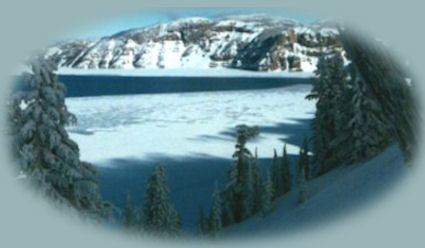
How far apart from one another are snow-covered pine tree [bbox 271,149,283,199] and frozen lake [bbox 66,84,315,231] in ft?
0.53

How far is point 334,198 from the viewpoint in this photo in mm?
6188

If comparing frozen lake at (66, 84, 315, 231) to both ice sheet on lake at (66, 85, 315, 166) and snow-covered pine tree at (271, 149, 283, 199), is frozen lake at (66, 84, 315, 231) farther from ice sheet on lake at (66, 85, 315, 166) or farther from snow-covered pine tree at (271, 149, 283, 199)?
snow-covered pine tree at (271, 149, 283, 199)

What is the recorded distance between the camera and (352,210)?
5988mm

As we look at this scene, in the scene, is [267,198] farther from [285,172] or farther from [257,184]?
[285,172]

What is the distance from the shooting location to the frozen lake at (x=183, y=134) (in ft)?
20.6

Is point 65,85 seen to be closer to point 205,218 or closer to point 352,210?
point 205,218

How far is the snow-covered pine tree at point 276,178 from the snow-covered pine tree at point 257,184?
0.73ft

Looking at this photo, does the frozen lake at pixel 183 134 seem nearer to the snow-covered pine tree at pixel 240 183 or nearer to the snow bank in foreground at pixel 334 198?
the snow-covered pine tree at pixel 240 183

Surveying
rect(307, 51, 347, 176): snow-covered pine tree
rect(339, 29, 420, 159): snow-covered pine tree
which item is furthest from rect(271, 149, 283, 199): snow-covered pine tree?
rect(339, 29, 420, 159): snow-covered pine tree

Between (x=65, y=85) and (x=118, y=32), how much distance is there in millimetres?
916

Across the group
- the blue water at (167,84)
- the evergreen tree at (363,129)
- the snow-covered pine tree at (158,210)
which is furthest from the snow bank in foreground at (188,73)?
the snow-covered pine tree at (158,210)

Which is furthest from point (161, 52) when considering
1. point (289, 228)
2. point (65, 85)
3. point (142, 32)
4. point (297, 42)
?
point (289, 228)

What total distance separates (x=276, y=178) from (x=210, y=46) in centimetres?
195

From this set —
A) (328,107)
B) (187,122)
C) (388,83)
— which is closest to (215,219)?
(187,122)
